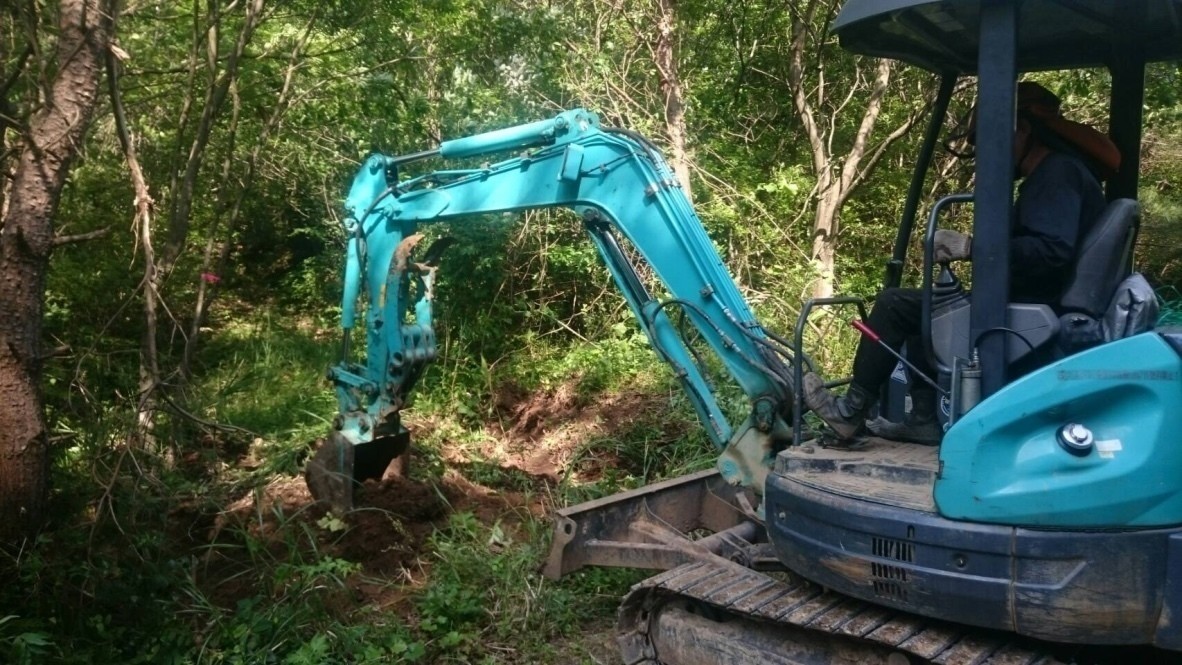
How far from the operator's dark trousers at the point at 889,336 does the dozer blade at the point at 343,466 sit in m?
3.16

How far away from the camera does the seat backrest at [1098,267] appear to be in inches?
124

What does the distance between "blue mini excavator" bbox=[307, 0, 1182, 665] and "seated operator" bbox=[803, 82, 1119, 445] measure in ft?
0.29

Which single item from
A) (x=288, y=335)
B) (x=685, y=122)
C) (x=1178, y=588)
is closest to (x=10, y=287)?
(x=1178, y=588)

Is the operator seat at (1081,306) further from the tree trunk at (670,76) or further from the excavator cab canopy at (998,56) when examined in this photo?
the tree trunk at (670,76)

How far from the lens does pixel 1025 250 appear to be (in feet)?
10.4

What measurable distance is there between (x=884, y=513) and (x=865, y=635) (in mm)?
385

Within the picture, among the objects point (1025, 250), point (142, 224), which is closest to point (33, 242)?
point (142, 224)

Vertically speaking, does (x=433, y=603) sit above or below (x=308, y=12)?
below

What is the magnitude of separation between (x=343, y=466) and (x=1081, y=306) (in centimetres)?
402

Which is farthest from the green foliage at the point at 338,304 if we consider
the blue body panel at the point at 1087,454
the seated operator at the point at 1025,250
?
the blue body panel at the point at 1087,454

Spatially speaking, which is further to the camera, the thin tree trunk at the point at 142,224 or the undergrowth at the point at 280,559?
the thin tree trunk at the point at 142,224

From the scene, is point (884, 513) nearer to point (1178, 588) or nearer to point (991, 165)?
point (1178, 588)

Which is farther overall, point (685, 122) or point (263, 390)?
point (685, 122)

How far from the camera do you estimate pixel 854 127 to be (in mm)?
11273
